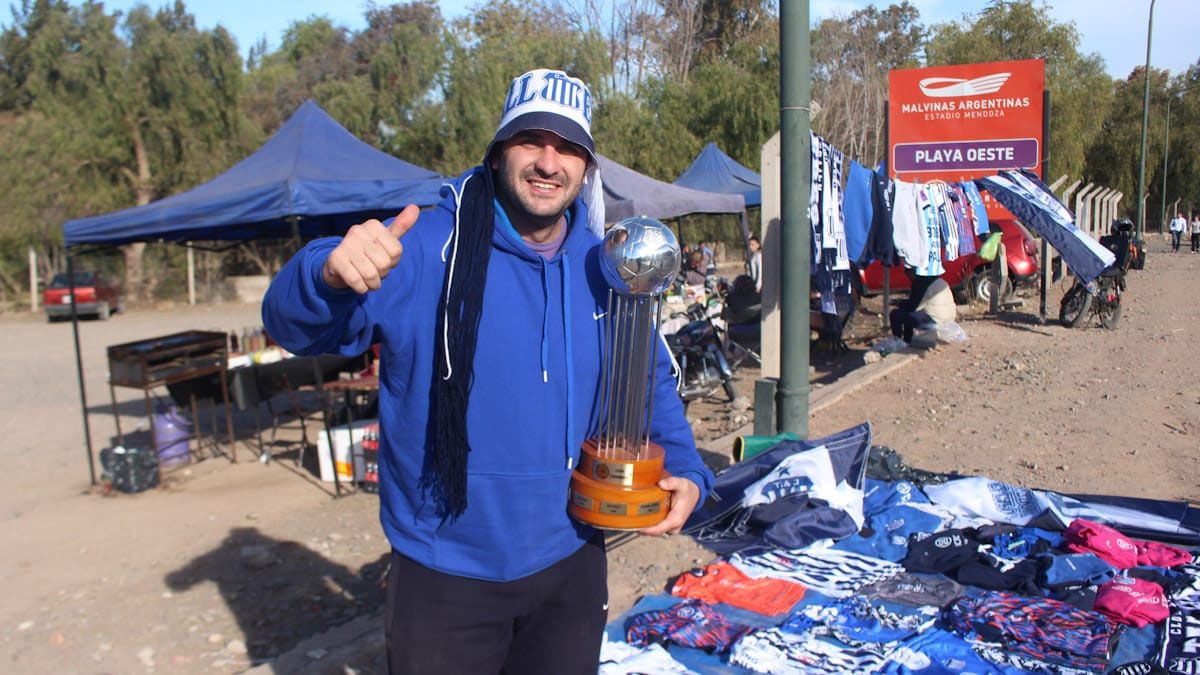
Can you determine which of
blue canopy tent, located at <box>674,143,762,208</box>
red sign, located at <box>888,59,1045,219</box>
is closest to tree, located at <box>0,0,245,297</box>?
blue canopy tent, located at <box>674,143,762,208</box>

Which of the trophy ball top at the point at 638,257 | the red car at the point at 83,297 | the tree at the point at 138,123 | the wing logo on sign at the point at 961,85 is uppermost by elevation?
the tree at the point at 138,123

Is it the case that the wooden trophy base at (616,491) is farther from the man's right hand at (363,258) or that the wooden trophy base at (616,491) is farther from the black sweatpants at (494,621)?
the man's right hand at (363,258)

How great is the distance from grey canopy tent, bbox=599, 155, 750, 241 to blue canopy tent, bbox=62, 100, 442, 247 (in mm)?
2740

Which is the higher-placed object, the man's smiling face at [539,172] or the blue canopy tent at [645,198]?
the blue canopy tent at [645,198]

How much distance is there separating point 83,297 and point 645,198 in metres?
17.6

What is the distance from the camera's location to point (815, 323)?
34.2 feet

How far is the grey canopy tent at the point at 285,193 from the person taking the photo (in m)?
6.59

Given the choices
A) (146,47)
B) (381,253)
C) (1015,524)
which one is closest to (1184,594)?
(1015,524)

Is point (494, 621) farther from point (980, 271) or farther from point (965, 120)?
point (980, 271)

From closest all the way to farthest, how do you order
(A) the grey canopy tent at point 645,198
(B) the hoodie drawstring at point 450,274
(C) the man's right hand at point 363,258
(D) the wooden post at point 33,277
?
(C) the man's right hand at point 363,258, (B) the hoodie drawstring at point 450,274, (A) the grey canopy tent at point 645,198, (D) the wooden post at point 33,277

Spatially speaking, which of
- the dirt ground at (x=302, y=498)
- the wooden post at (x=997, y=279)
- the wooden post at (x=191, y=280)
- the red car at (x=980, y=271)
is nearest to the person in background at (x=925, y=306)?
the dirt ground at (x=302, y=498)

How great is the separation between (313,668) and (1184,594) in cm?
359

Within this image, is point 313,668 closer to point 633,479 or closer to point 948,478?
point 633,479

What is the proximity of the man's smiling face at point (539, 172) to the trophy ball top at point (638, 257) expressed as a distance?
0.48 ft
